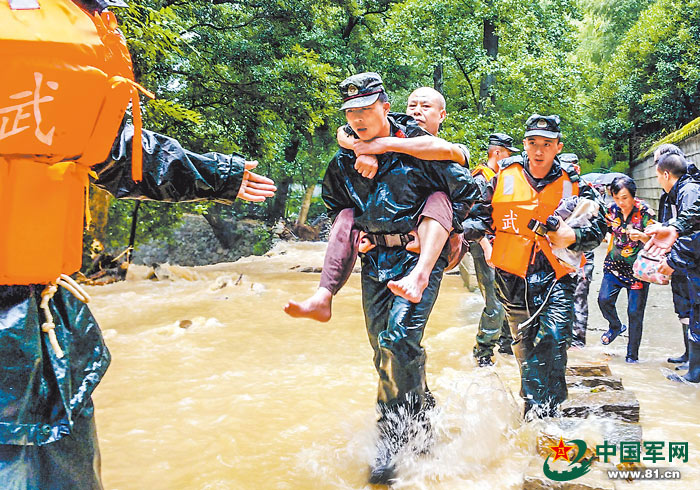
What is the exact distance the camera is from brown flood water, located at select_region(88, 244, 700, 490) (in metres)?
3.52

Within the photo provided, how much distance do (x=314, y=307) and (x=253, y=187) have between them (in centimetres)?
90

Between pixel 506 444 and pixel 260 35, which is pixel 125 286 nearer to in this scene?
pixel 260 35

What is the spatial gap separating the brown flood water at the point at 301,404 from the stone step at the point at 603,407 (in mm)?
185

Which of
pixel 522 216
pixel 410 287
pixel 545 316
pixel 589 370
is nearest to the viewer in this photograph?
pixel 410 287

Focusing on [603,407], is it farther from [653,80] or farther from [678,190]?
[653,80]

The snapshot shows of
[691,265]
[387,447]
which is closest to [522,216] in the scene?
[387,447]

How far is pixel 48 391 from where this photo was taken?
194 cm

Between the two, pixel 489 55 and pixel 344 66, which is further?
pixel 344 66

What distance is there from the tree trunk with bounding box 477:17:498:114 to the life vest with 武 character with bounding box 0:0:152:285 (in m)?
14.2

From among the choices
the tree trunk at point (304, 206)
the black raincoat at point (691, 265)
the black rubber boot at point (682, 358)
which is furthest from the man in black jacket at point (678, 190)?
the tree trunk at point (304, 206)

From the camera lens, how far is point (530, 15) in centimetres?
1512

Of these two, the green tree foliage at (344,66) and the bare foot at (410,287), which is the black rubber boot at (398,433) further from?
the green tree foliage at (344,66)

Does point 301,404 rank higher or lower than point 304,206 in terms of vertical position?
lower

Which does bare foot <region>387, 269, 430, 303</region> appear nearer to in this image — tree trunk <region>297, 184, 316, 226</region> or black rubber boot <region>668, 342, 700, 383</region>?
black rubber boot <region>668, 342, 700, 383</region>
